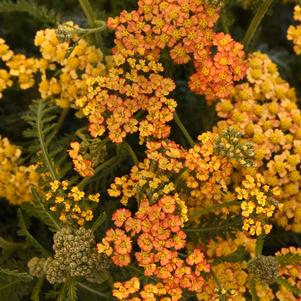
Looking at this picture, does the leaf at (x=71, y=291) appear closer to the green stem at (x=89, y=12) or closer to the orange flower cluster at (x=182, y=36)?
the orange flower cluster at (x=182, y=36)

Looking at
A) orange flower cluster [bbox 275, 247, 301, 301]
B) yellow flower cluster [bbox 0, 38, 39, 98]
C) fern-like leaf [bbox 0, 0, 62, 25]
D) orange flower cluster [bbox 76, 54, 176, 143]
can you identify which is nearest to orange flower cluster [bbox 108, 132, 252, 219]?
orange flower cluster [bbox 76, 54, 176, 143]

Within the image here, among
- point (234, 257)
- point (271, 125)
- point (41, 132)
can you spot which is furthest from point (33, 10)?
point (234, 257)

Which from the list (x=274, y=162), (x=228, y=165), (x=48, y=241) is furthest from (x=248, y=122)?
(x=48, y=241)

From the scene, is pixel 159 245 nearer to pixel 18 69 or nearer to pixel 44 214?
pixel 44 214

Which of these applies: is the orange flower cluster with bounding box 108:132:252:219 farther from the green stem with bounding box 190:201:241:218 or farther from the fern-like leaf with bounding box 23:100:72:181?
the fern-like leaf with bounding box 23:100:72:181

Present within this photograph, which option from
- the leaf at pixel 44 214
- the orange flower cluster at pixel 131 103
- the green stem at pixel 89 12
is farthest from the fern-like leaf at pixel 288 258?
the green stem at pixel 89 12

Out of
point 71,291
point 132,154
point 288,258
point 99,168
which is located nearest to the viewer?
point 71,291

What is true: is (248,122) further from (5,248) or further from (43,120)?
(5,248)
